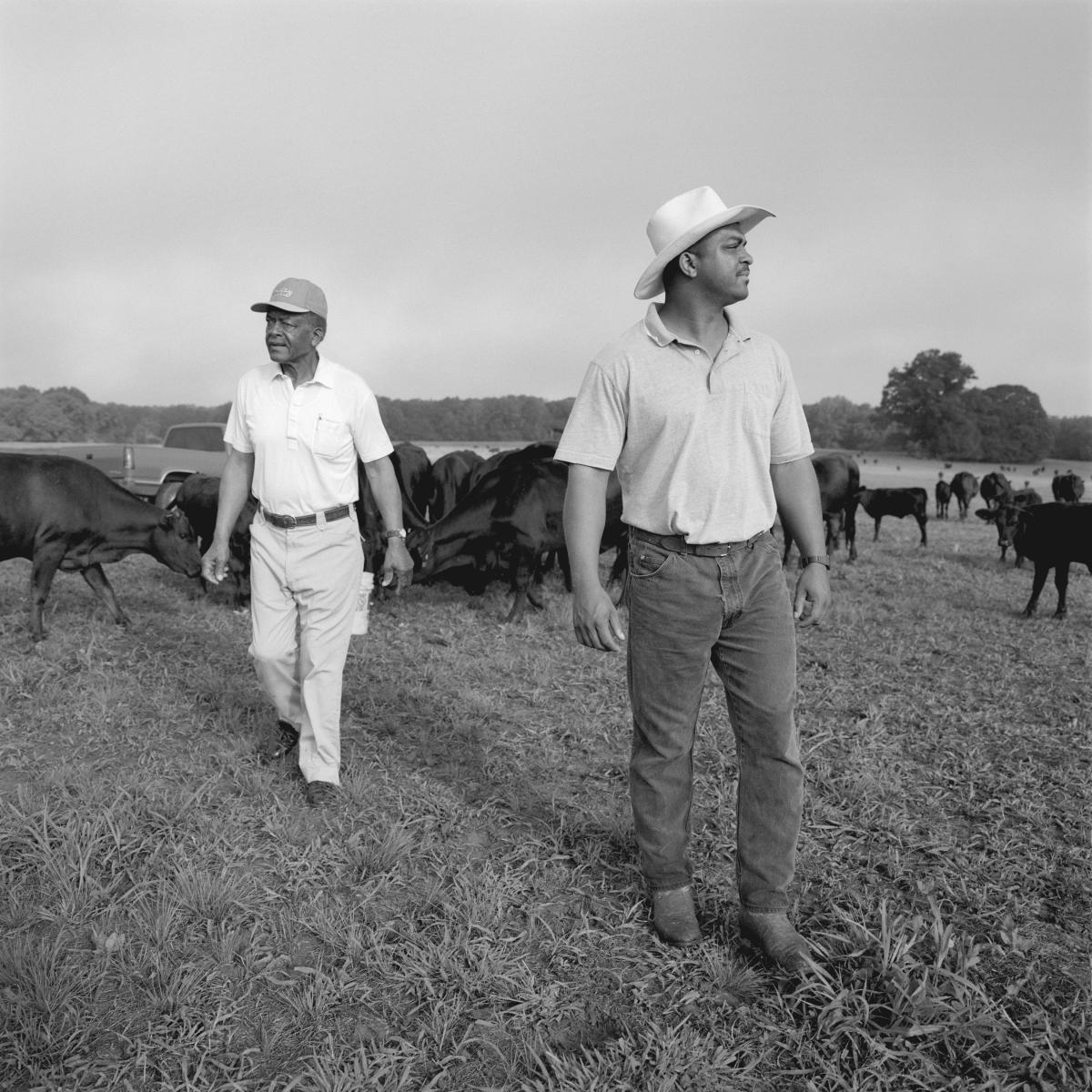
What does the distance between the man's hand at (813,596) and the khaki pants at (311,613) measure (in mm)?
2046

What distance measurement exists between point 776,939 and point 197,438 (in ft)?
55.2

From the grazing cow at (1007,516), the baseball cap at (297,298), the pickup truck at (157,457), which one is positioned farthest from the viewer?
Answer: the pickup truck at (157,457)

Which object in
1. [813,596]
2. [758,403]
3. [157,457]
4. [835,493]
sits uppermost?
[758,403]

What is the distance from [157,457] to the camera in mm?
16609

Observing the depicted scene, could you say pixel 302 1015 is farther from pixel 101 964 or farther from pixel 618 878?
pixel 618 878

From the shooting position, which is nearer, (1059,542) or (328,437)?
(328,437)

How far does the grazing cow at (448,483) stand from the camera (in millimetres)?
12484

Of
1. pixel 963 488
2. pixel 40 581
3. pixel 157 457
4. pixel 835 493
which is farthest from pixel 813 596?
pixel 963 488

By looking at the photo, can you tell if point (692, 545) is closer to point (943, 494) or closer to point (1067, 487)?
point (1067, 487)

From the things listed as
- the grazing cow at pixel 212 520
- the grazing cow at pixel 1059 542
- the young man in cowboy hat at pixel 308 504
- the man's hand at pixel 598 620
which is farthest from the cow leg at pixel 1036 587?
the grazing cow at pixel 212 520

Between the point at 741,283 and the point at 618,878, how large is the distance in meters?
2.28

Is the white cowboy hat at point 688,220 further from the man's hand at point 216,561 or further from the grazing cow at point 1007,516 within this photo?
the grazing cow at point 1007,516

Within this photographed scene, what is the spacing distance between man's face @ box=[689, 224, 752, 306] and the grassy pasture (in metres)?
2.11

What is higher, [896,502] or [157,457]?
[157,457]
